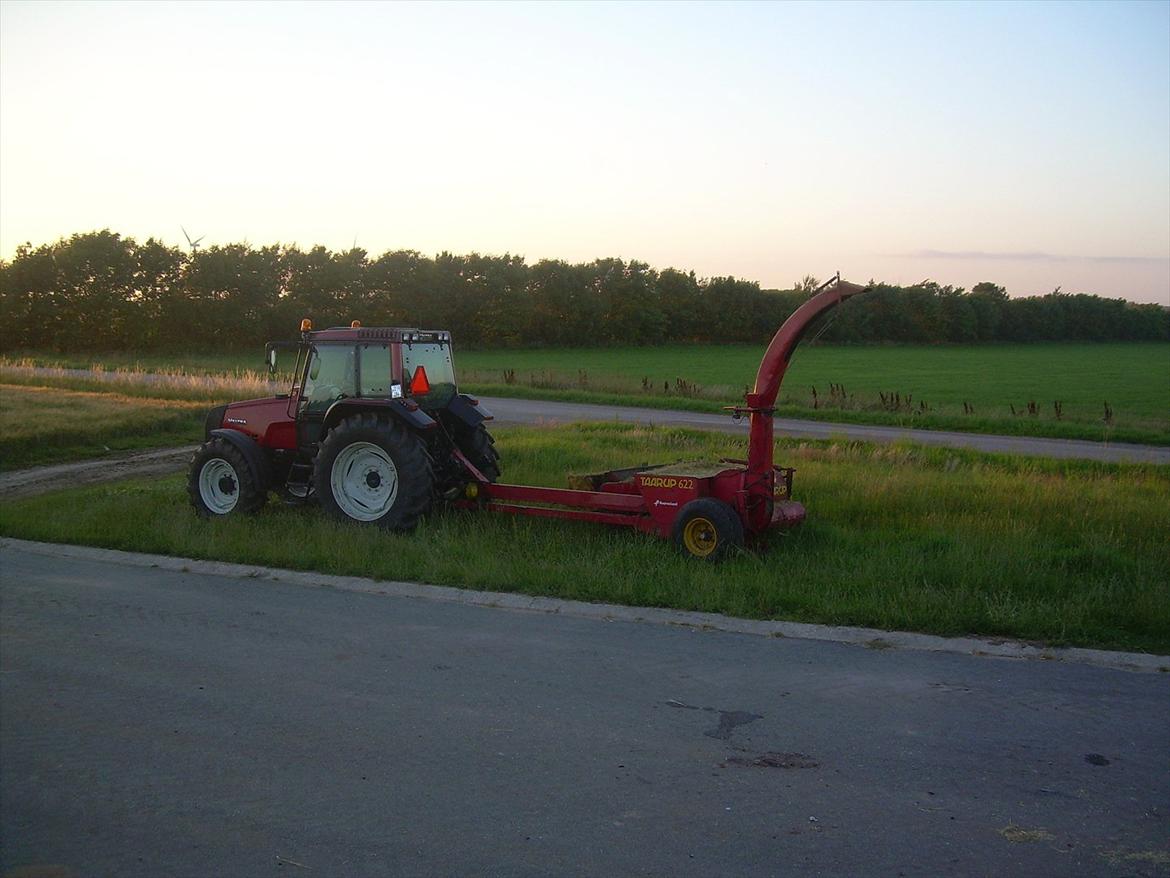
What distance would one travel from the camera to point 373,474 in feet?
36.9

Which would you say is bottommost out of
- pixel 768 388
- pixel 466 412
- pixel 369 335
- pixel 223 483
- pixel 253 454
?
pixel 223 483

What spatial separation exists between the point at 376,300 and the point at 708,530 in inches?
1963

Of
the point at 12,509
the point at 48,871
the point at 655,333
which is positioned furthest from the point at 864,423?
the point at 655,333

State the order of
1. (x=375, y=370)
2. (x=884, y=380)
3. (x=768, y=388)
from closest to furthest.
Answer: (x=768, y=388)
(x=375, y=370)
(x=884, y=380)

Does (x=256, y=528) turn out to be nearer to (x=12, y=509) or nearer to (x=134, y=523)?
(x=134, y=523)

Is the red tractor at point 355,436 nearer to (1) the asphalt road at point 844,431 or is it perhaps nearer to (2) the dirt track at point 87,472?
(2) the dirt track at point 87,472

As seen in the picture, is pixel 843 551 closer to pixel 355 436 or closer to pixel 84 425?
pixel 355 436

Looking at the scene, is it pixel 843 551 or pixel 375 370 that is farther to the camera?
pixel 375 370

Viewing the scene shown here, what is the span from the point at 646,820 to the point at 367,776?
139 cm

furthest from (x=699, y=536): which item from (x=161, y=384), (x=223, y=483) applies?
(x=161, y=384)

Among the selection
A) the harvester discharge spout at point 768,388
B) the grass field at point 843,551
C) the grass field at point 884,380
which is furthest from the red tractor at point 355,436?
the grass field at point 884,380

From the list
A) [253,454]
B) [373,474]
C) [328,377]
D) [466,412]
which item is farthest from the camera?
[466,412]

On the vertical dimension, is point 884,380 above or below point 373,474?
above

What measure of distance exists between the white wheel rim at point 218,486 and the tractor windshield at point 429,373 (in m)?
2.35
